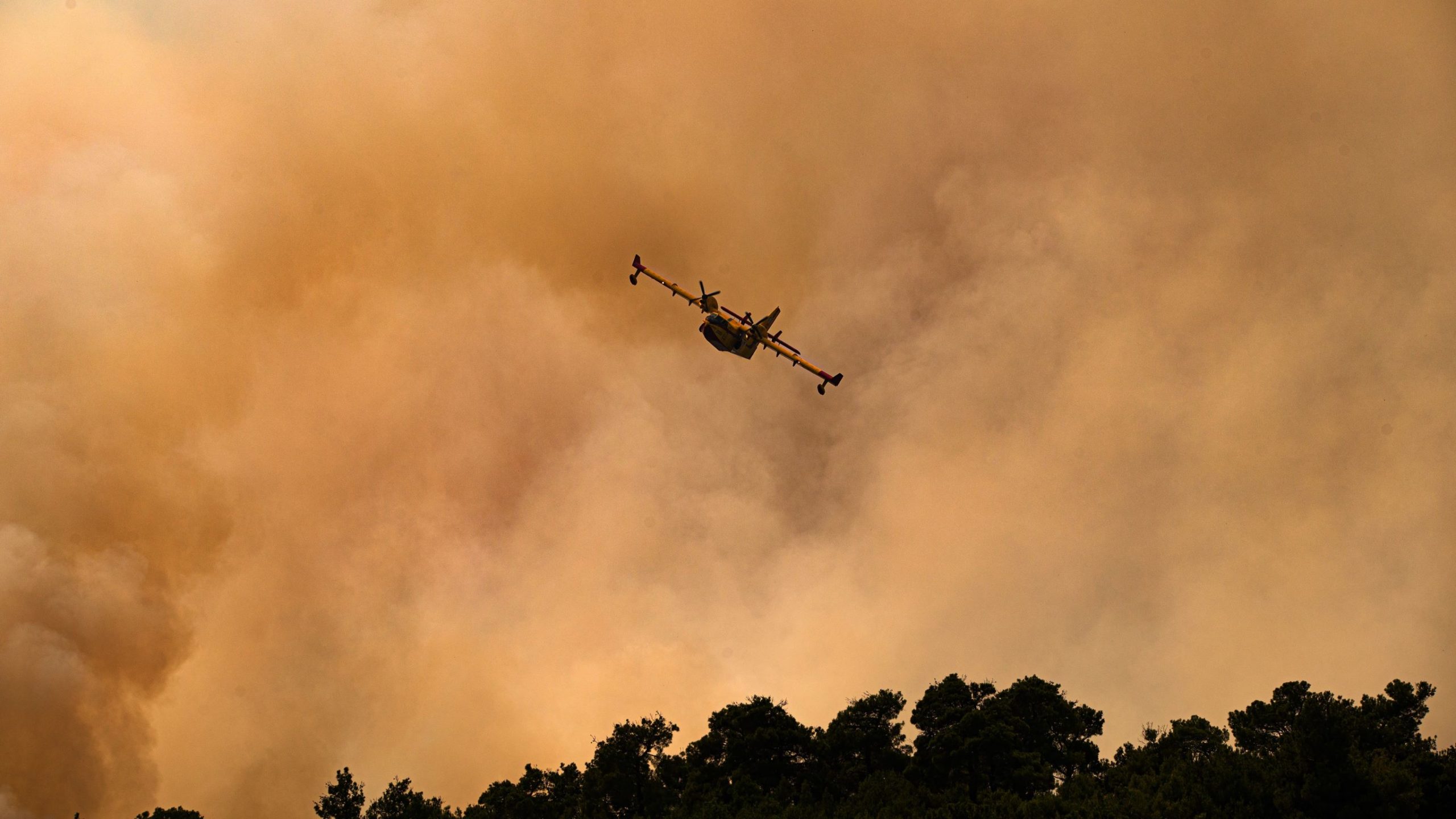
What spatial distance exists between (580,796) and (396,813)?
20.8 m

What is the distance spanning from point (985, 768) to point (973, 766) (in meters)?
1.42

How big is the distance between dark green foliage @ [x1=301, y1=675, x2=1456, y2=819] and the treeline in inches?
6.8

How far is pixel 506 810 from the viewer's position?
4449 inches

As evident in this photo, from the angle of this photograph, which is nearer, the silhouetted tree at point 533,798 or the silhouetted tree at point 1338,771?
the silhouetted tree at point 1338,771

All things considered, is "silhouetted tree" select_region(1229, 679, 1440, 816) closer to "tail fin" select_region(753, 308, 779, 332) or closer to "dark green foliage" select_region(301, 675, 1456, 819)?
"dark green foliage" select_region(301, 675, 1456, 819)

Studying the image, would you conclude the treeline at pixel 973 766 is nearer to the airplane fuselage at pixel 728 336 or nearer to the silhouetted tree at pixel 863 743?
the silhouetted tree at pixel 863 743

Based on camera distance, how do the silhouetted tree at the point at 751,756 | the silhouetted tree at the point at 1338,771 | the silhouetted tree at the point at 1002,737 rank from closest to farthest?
the silhouetted tree at the point at 1338,771, the silhouetted tree at the point at 1002,737, the silhouetted tree at the point at 751,756

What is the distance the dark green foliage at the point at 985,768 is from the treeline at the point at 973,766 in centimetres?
17

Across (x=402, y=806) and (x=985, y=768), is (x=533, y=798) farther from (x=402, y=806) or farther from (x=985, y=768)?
(x=985, y=768)

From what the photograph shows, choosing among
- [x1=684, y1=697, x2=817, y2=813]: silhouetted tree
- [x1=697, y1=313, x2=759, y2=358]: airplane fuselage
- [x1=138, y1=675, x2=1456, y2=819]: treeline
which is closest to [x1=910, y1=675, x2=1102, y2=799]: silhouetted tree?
[x1=138, y1=675, x2=1456, y2=819]: treeline

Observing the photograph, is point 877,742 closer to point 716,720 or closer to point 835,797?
point 835,797

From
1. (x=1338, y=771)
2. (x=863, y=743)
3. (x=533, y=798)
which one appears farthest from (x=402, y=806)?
(x=1338, y=771)

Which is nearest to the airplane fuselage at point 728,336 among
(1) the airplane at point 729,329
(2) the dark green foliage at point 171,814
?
(1) the airplane at point 729,329

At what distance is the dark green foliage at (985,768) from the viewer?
77.6 meters
